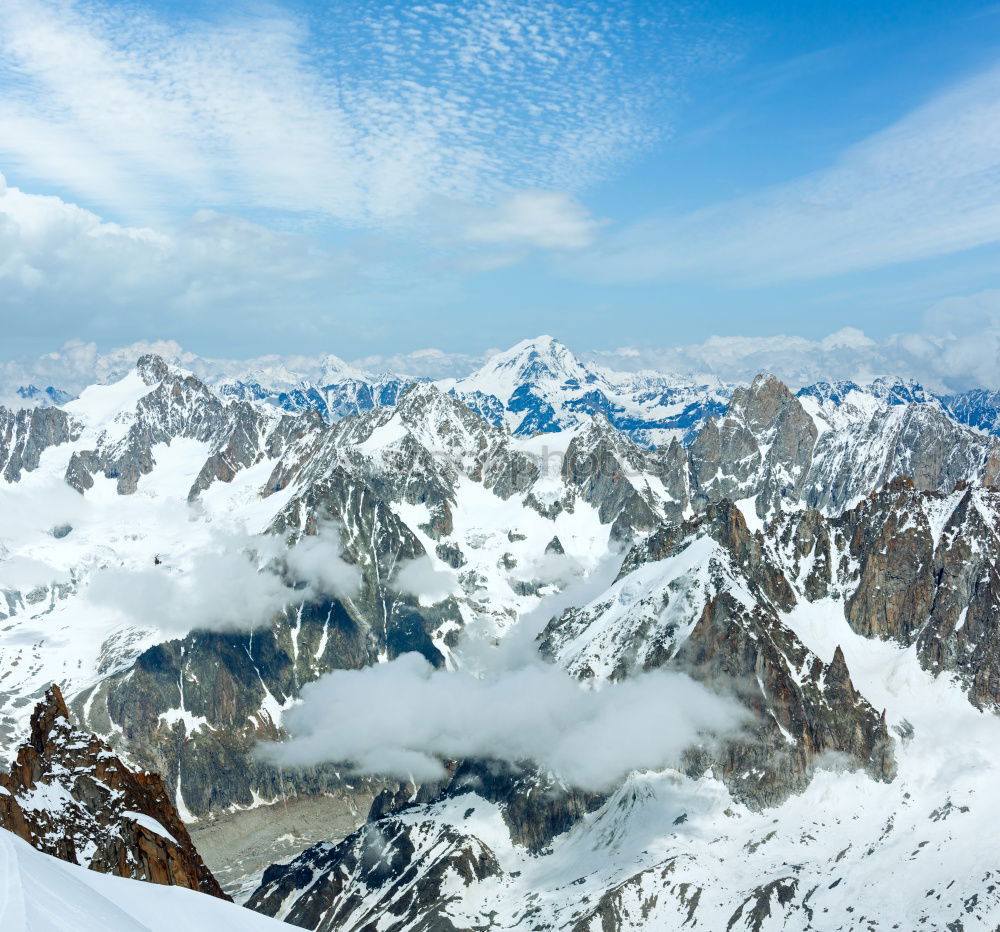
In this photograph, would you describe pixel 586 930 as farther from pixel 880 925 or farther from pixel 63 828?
pixel 63 828

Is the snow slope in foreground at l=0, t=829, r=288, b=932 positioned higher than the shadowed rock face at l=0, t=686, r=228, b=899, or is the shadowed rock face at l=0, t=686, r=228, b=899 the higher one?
the snow slope in foreground at l=0, t=829, r=288, b=932

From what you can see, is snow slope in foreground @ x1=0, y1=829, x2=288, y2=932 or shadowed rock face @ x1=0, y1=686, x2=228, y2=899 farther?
shadowed rock face @ x1=0, y1=686, x2=228, y2=899

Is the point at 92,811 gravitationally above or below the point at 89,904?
below

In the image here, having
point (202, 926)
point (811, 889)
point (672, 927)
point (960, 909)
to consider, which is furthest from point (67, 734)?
point (960, 909)

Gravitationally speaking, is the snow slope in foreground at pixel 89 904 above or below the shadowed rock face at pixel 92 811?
above

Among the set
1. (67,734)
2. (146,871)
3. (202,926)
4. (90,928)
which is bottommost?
(146,871)
